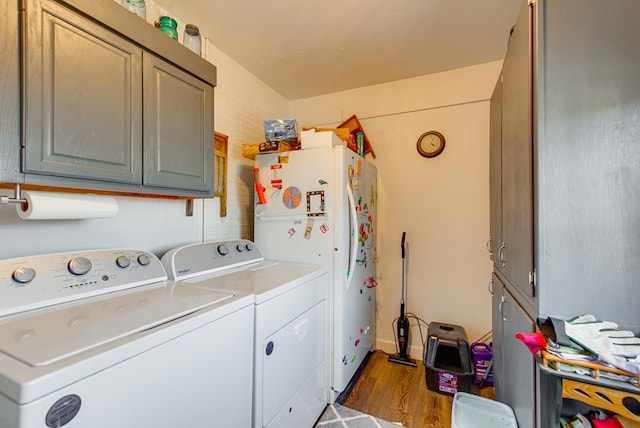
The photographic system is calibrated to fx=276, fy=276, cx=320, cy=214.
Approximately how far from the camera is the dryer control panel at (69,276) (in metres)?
0.92

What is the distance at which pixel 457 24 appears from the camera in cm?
184

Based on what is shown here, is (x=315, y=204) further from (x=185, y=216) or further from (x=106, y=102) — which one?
(x=106, y=102)

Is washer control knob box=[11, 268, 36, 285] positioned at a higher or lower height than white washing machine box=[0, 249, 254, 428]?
higher

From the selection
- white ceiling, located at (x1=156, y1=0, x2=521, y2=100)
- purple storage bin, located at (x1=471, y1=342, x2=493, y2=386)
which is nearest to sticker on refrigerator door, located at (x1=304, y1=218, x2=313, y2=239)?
white ceiling, located at (x1=156, y1=0, x2=521, y2=100)

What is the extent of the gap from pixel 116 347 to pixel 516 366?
62.6 inches

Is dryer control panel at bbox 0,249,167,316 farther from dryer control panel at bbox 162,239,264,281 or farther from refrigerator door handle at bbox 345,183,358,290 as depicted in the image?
refrigerator door handle at bbox 345,183,358,290

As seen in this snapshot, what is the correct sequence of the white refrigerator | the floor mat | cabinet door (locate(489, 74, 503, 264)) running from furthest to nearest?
the white refrigerator < the floor mat < cabinet door (locate(489, 74, 503, 264))

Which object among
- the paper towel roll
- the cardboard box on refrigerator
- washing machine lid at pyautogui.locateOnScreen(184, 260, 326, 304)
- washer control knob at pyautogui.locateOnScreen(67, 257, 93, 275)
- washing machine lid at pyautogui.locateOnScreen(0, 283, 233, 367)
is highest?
the cardboard box on refrigerator

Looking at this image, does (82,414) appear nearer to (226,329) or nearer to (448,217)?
(226,329)

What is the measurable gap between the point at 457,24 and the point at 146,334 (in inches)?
93.8

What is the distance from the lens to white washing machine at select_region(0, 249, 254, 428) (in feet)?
1.96

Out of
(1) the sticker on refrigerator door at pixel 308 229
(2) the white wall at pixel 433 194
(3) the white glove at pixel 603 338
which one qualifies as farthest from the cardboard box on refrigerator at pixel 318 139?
(3) the white glove at pixel 603 338

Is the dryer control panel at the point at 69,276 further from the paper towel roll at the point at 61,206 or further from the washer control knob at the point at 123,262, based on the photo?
the paper towel roll at the point at 61,206

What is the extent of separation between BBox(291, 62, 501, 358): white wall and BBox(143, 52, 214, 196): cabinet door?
5.38 ft
